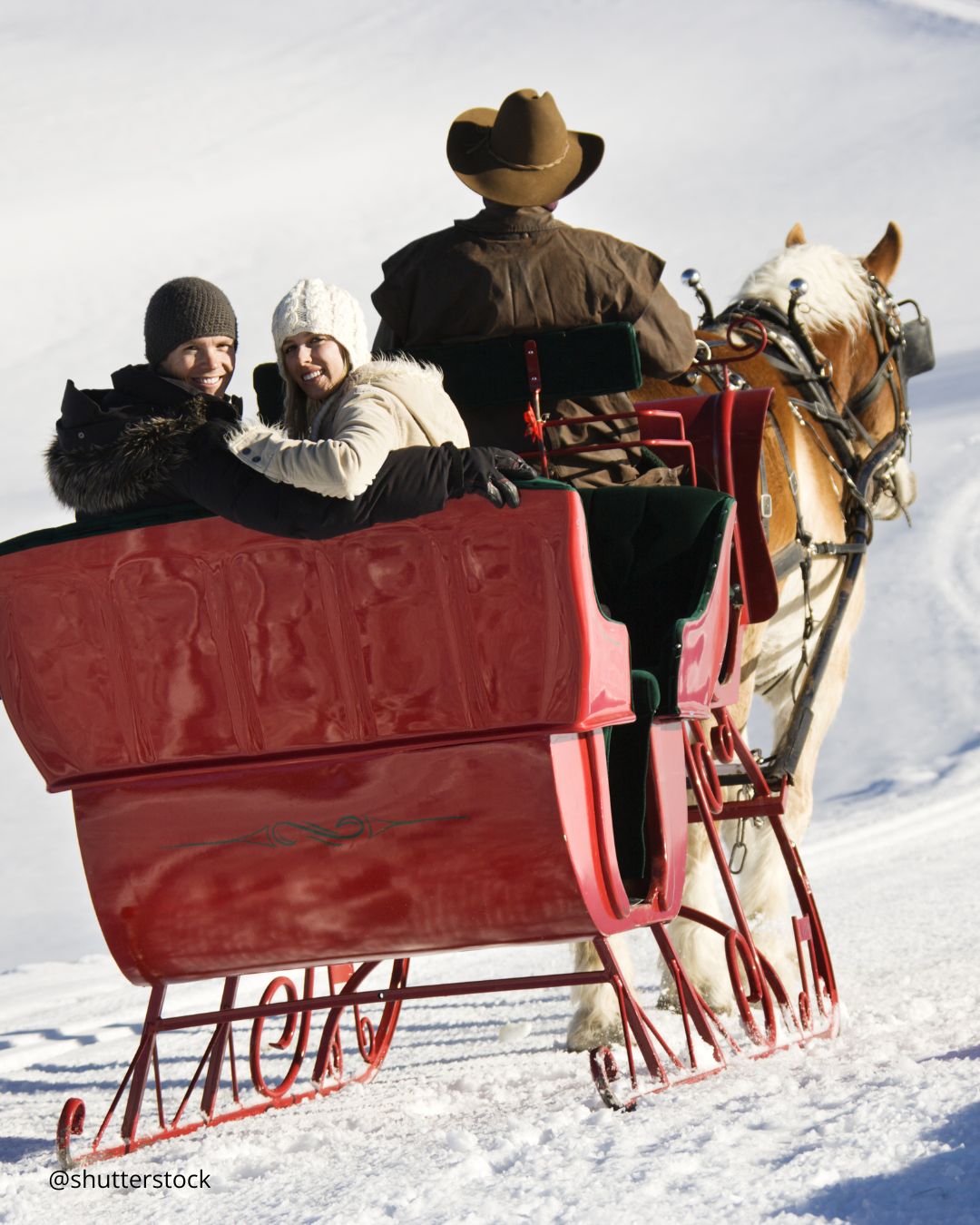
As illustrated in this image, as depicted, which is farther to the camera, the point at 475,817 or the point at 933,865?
the point at 933,865

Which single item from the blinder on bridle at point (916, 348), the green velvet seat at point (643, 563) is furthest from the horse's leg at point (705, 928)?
the blinder on bridle at point (916, 348)

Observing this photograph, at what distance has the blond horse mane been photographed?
5191 mm

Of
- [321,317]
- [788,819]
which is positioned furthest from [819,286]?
[321,317]

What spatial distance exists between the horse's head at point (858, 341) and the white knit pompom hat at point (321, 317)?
236 cm

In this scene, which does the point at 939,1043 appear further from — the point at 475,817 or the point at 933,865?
the point at 933,865

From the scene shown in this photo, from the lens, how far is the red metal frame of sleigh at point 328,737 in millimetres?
2824

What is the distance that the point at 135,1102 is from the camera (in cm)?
304

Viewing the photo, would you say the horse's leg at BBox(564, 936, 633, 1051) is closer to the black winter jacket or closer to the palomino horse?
the palomino horse

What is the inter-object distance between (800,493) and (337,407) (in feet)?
6.66

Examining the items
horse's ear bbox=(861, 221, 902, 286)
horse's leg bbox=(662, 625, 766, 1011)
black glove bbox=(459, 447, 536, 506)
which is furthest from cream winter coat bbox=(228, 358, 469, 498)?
horse's ear bbox=(861, 221, 902, 286)

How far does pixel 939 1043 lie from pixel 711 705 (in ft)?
2.69

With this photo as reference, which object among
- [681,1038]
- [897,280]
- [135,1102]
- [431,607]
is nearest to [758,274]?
[681,1038]

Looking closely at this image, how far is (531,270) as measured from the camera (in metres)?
3.77

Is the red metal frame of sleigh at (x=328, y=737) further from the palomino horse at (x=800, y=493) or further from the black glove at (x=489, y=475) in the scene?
the palomino horse at (x=800, y=493)
